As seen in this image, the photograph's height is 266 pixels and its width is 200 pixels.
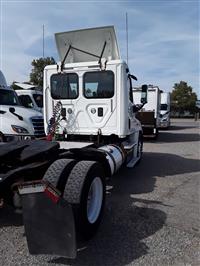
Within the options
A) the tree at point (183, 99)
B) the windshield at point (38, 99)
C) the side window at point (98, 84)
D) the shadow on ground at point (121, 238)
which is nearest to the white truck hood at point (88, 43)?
the side window at point (98, 84)

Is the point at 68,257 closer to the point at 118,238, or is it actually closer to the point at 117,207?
the point at 118,238

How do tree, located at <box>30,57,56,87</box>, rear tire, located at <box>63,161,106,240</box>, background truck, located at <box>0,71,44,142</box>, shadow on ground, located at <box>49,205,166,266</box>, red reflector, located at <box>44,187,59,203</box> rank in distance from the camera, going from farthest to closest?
tree, located at <box>30,57,56,87</box>
background truck, located at <box>0,71,44,142</box>
rear tire, located at <box>63,161,106,240</box>
shadow on ground, located at <box>49,205,166,266</box>
red reflector, located at <box>44,187,59,203</box>

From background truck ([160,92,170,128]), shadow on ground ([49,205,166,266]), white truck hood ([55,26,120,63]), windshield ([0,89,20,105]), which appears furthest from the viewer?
background truck ([160,92,170,128])

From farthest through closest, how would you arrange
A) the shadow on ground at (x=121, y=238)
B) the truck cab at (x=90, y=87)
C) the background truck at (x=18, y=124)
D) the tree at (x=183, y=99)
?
the tree at (x=183, y=99) → the background truck at (x=18, y=124) → the truck cab at (x=90, y=87) → the shadow on ground at (x=121, y=238)

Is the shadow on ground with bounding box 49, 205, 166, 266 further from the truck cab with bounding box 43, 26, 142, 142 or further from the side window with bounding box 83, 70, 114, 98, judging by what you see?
the side window with bounding box 83, 70, 114, 98

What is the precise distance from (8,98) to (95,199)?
7.11 m

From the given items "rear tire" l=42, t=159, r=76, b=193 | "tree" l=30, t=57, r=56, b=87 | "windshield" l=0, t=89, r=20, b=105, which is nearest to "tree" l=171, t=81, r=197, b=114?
"tree" l=30, t=57, r=56, b=87

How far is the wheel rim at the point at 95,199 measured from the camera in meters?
4.21

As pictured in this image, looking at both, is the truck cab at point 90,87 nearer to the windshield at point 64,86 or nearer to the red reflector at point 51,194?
the windshield at point 64,86

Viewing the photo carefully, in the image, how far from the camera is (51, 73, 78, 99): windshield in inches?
304

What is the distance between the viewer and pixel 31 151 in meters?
4.20

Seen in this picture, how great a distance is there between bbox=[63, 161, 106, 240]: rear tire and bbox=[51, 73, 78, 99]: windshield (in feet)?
12.2

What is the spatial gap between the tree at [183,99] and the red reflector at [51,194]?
5808 cm

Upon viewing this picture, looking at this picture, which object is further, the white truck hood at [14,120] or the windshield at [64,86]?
the white truck hood at [14,120]
